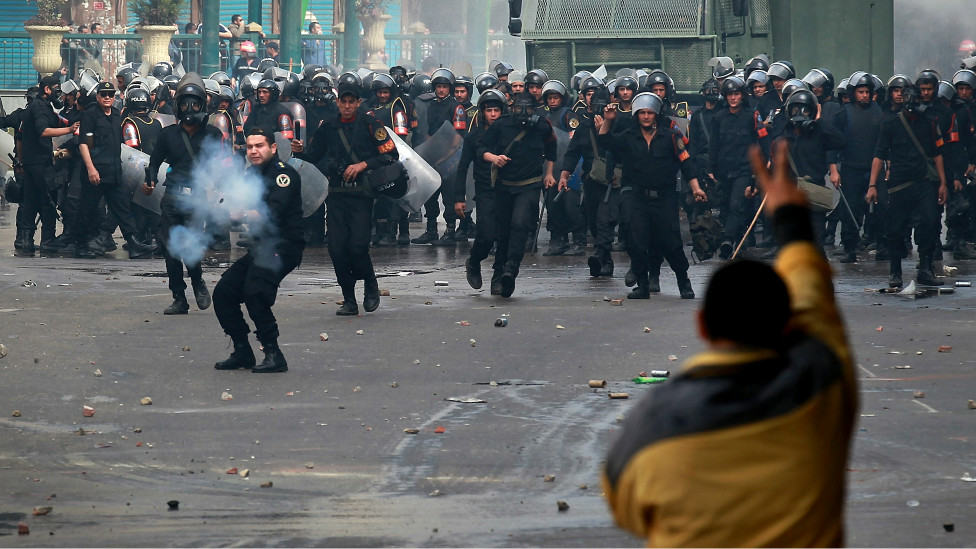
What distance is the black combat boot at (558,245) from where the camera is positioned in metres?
16.2

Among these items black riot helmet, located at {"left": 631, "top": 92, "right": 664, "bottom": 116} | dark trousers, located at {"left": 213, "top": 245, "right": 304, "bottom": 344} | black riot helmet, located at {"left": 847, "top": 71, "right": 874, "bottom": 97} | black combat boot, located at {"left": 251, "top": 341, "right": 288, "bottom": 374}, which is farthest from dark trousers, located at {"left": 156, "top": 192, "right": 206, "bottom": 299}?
black riot helmet, located at {"left": 847, "top": 71, "right": 874, "bottom": 97}

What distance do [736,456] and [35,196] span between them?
14.5 meters

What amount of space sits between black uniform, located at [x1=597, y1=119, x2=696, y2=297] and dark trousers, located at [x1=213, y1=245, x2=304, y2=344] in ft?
13.2

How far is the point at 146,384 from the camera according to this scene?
870cm

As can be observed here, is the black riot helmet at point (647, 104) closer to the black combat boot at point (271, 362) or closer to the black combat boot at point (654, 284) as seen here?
the black combat boot at point (654, 284)

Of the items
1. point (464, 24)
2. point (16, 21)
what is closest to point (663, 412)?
point (16, 21)

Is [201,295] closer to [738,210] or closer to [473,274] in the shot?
[473,274]

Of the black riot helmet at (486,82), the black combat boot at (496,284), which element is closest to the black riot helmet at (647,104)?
the black combat boot at (496,284)

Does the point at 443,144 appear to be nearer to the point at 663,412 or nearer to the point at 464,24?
the point at 663,412

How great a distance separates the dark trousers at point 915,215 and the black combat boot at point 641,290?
2317mm

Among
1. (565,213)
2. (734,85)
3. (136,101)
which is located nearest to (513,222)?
(565,213)

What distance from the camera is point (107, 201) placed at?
51.2 ft

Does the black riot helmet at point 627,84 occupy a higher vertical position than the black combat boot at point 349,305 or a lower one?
higher

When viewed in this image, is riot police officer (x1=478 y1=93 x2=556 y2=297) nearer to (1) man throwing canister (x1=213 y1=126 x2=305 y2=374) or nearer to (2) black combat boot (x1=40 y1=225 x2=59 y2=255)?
(1) man throwing canister (x1=213 y1=126 x2=305 y2=374)
